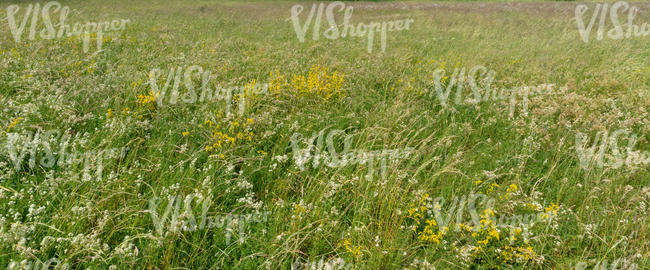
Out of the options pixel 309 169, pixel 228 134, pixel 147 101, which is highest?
pixel 147 101

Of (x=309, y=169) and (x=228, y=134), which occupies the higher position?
(x=228, y=134)

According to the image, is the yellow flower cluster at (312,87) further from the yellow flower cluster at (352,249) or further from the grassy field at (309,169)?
the yellow flower cluster at (352,249)

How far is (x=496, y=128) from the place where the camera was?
13.8 ft

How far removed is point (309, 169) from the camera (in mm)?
3154

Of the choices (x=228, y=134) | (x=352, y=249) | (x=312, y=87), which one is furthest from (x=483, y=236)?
(x=312, y=87)

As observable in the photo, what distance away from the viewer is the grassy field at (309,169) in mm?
2230

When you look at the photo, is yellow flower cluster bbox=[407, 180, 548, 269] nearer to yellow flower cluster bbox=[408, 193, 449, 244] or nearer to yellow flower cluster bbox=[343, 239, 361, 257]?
yellow flower cluster bbox=[408, 193, 449, 244]

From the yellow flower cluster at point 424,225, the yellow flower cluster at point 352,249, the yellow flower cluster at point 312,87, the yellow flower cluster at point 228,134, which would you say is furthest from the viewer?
the yellow flower cluster at point 312,87

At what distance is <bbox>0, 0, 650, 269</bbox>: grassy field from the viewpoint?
7.32 feet

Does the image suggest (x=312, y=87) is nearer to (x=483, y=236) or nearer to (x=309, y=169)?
(x=309, y=169)

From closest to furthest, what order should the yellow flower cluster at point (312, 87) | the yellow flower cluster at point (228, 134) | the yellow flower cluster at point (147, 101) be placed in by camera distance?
1. the yellow flower cluster at point (228, 134)
2. the yellow flower cluster at point (147, 101)
3. the yellow flower cluster at point (312, 87)

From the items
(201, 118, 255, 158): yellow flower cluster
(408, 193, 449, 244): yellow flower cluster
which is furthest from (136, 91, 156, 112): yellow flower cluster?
(408, 193, 449, 244): yellow flower cluster

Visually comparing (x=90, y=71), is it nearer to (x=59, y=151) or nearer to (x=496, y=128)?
(x=59, y=151)

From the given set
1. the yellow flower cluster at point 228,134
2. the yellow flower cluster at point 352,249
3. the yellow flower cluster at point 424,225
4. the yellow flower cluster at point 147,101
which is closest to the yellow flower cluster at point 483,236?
the yellow flower cluster at point 424,225
